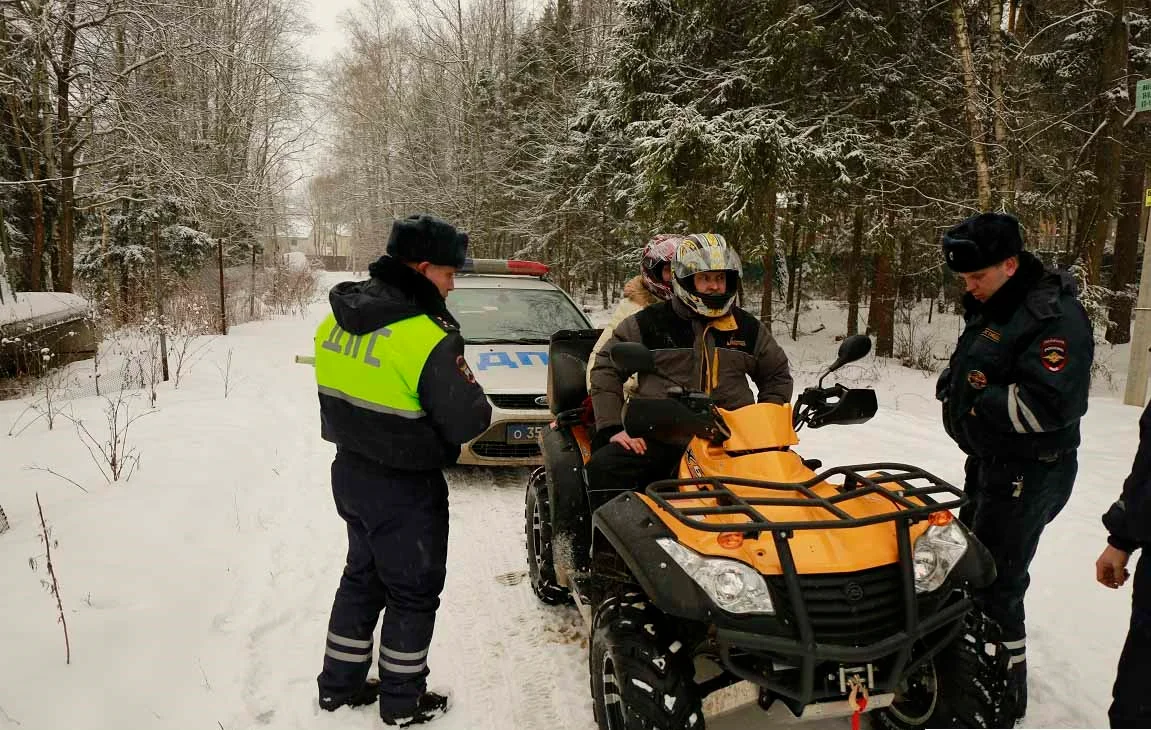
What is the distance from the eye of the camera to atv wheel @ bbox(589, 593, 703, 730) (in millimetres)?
2020

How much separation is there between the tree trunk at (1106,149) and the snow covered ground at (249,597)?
815 cm

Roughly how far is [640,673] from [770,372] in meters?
1.74

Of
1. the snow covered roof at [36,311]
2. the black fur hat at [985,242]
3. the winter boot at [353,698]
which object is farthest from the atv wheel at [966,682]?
the snow covered roof at [36,311]

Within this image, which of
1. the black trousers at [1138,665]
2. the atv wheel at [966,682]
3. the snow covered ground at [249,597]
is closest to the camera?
the black trousers at [1138,665]

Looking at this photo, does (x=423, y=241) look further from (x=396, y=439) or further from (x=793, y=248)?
(x=793, y=248)

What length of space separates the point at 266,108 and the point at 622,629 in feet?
82.9

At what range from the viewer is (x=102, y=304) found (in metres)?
14.3

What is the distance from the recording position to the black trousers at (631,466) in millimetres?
3104

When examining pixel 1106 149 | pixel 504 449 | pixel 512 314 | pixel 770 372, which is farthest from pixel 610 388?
pixel 1106 149

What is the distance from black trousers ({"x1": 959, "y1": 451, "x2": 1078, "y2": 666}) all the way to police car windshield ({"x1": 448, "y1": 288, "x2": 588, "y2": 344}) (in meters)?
4.57

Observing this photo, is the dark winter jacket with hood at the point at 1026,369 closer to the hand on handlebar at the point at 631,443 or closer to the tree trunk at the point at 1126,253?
the hand on handlebar at the point at 631,443

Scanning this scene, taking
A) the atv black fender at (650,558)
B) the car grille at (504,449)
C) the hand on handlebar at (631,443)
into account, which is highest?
the hand on handlebar at (631,443)

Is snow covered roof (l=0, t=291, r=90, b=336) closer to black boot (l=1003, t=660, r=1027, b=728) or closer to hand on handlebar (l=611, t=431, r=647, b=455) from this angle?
hand on handlebar (l=611, t=431, r=647, b=455)

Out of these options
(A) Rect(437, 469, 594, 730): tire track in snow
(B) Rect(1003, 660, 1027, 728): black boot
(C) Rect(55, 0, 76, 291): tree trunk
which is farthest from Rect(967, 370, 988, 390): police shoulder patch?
(C) Rect(55, 0, 76, 291): tree trunk
